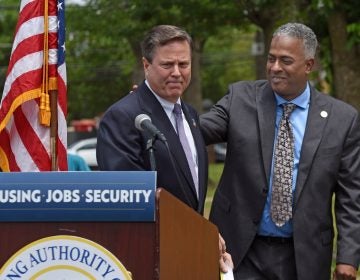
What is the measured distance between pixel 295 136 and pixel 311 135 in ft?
0.29

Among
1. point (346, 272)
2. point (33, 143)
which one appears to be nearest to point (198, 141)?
point (346, 272)

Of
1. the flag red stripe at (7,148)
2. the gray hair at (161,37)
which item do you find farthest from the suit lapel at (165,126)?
the flag red stripe at (7,148)

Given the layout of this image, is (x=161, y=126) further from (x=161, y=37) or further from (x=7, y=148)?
(x=7, y=148)

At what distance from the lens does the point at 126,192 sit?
4176 mm

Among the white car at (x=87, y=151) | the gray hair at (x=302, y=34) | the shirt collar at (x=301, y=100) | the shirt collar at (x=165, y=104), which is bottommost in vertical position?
the white car at (x=87, y=151)

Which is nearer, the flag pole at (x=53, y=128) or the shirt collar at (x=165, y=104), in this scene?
the shirt collar at (x=165, y=104)

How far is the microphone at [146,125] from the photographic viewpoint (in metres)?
4.75

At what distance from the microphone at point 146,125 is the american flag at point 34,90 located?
4.91 feet

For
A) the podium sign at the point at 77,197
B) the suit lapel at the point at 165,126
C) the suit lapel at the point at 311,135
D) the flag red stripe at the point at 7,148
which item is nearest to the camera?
the podium sign at the point at 77,197

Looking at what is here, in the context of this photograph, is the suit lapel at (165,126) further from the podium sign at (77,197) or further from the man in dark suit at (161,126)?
the podium sign at (77,197)

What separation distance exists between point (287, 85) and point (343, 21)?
4.97 m

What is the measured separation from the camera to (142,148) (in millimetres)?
5172

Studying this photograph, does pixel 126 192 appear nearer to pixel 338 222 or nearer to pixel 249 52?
pixel 338 222

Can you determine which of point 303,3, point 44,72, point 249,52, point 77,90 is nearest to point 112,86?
point 77,90
